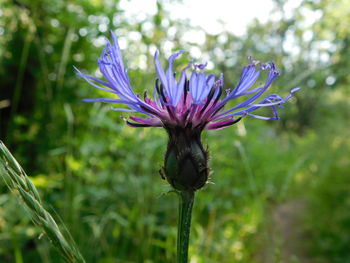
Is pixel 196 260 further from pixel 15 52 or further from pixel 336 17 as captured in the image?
pixel 336 17

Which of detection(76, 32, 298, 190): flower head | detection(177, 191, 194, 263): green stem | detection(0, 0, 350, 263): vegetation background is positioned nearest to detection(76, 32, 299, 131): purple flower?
detection(76, 32, 298, 190): flower head

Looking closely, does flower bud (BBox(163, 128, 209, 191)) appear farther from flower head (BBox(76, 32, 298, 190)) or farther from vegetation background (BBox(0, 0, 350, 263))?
vegetation background (BBox(0, 0, 350, 263))

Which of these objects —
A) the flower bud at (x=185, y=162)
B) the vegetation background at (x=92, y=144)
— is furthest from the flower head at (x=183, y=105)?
the vegetation background at (x=92, y=144)

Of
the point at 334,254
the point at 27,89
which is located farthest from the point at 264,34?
the point at 27,89

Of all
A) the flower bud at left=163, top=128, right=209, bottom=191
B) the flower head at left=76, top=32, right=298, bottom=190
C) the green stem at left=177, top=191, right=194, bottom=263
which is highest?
the flower head at left=76, top=32, right=298, bottom=190

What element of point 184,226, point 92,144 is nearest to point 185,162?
point 184,226

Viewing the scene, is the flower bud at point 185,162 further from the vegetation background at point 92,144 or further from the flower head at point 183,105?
the vegetation background at point 92,144

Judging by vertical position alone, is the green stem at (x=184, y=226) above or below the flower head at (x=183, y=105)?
below
